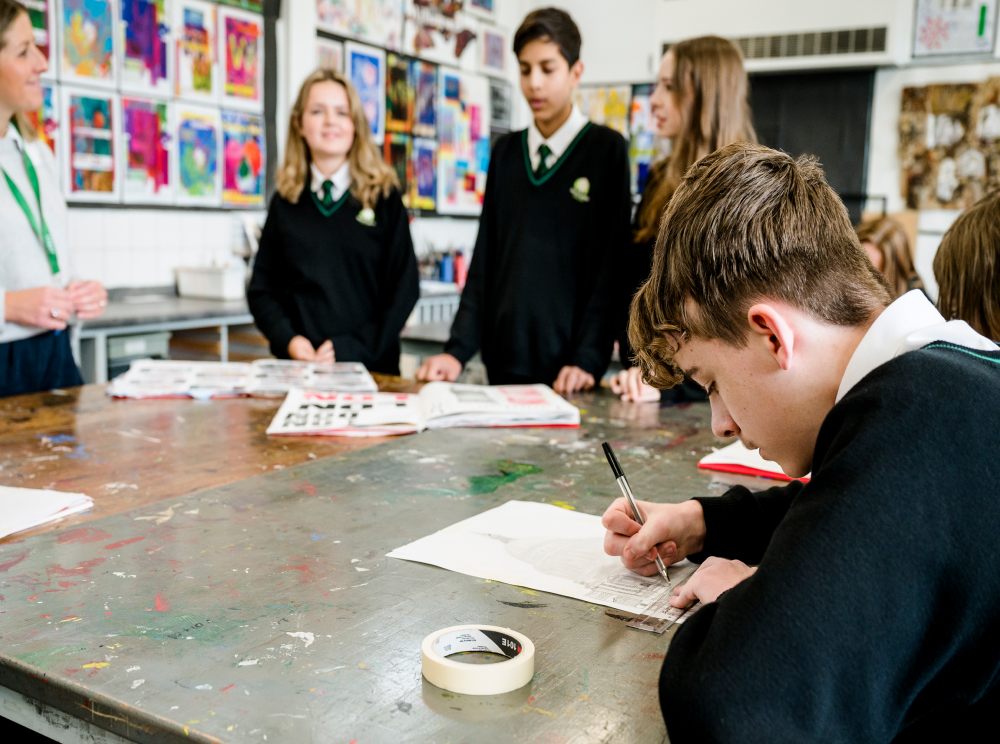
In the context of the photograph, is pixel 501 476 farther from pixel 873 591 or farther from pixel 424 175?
pixel 424 175

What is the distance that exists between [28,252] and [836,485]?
2136 millimetres

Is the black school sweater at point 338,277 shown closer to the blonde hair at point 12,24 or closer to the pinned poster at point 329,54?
the blonde hair at point 12,24

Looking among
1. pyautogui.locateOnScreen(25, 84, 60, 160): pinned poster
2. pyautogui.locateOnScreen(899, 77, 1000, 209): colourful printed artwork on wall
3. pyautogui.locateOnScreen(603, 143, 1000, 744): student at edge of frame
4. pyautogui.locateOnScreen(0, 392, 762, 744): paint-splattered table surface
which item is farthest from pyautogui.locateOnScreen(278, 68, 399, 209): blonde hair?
pyautogui.locateOnScreen(899, 77, 1000, 209): colourful printed artwork on wall

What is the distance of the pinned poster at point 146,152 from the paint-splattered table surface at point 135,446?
1980 millimetres

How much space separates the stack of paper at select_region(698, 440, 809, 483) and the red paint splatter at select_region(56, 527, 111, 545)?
90 cm

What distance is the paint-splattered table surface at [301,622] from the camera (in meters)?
0.69

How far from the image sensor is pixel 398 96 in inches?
201

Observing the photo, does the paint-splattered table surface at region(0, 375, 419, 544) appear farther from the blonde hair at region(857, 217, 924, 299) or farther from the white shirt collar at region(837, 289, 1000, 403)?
A: the blonde hair at region(857, 217, 924, 299)

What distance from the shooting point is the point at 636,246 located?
2268mm

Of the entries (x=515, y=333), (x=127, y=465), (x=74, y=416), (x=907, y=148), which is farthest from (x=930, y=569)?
(x=907, y=148)

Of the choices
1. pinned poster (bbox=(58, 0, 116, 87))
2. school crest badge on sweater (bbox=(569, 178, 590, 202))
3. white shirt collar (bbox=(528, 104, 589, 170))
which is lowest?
school crest badge on sweater (bbox=(569, 178, 590, 202))

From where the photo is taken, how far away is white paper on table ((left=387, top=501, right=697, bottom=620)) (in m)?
0.94

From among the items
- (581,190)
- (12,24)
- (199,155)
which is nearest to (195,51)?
(199,155)

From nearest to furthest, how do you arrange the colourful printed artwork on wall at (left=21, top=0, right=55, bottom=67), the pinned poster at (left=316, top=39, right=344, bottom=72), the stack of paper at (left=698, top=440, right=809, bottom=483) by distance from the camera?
1. the stack of paper at (left=698, top=440, right=809, bottom=483)
2. the colourful printed artwork on wall at (left=21, top=0, right=55, bottom=67)
3. the pinned poster at (left=316, top=39, right=344, bottom=72)
